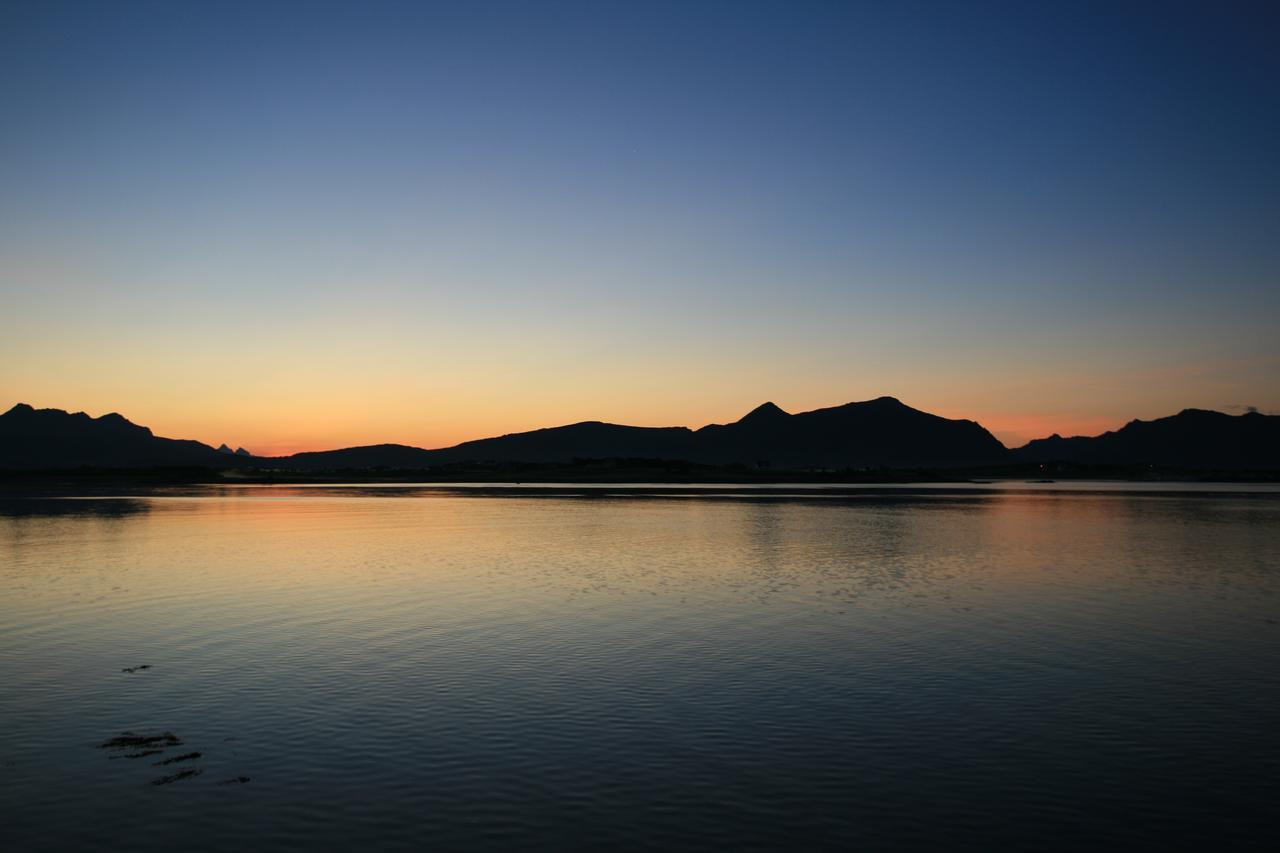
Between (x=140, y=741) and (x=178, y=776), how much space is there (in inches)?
99.5

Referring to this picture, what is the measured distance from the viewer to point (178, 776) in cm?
1436

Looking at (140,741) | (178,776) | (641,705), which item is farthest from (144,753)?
(641,705)

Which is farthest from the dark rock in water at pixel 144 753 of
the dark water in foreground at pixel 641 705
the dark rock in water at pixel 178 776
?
the dark rock in water at pixel 178 776

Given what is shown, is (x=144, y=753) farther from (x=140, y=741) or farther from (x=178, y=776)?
(x=178, y=776)

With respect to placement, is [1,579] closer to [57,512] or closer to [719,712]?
[719,712]

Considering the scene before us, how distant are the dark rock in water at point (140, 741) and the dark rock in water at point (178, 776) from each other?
5.68ft

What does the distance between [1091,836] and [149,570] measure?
139 ft

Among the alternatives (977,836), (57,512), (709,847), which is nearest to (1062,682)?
(977,836)

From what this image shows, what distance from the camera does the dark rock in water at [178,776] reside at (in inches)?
555

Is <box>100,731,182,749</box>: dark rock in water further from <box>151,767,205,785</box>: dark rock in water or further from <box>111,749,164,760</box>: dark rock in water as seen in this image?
<box>151,767,205,785</box>: dark rock in water

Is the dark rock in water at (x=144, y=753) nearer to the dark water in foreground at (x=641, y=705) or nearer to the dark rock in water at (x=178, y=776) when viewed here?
the dark water in foreground at (x=641, y=705)

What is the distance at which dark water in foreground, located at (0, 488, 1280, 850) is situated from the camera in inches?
500

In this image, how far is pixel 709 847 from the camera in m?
11.7

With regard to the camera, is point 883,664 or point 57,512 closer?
point 883,664
